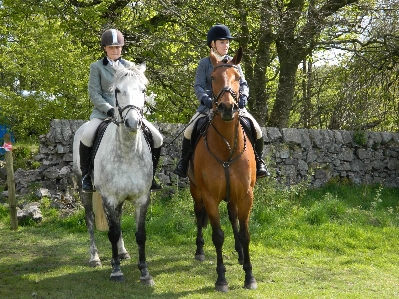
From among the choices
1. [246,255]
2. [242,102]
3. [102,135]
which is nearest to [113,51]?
[102,135]

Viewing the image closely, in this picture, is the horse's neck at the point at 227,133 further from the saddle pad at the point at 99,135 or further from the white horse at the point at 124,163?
the saddle pad at the point at 99,135

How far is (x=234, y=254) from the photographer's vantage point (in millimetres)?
7375

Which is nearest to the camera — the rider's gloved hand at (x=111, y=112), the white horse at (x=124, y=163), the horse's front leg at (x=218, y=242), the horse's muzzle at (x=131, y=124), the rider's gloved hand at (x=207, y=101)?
the horse's muzzle at (x=131, y=124)

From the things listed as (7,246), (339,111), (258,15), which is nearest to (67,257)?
(7,246)

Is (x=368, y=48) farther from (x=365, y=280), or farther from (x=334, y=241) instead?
(x=365, y=280)

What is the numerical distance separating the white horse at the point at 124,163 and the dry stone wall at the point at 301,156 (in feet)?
11.1

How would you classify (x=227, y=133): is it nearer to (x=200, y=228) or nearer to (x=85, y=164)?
(x=85, y=164)

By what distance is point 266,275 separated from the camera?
6348 mm

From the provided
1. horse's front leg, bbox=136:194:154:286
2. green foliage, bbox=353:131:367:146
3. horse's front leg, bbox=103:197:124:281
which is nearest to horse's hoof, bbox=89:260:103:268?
horse's front leg, bbox=103:197:124:281

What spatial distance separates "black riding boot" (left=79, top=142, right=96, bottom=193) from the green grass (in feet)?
3.67

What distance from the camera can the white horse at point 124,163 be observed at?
5430mm

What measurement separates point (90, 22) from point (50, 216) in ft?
17.1

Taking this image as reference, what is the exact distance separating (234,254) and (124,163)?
2528 millimetres

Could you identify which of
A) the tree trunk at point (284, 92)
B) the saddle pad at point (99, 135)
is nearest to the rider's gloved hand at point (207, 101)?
the saddle pad at point (99, 135)
